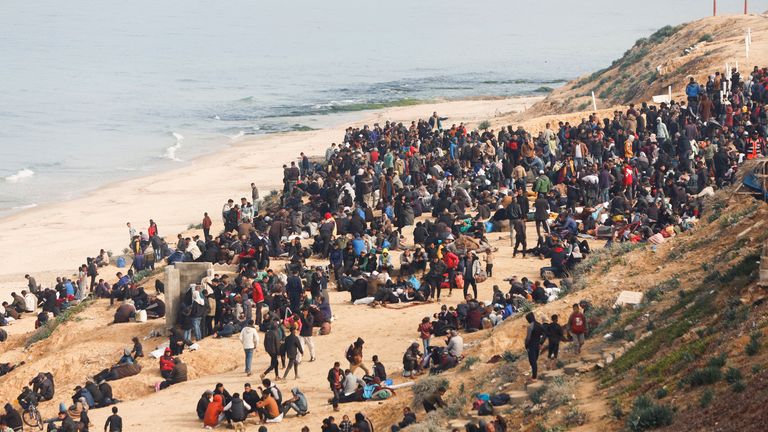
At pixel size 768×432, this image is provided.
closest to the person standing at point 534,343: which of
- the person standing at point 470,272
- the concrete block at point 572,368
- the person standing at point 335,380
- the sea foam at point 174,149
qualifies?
the concrete block at point 572,368

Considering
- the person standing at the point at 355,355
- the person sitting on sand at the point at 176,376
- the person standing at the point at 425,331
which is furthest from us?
the person sitting on sand at the point at 176,376

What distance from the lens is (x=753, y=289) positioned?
1513cm

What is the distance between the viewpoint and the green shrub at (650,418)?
12797 millimetres

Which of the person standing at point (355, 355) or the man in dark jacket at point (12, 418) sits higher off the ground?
the person standing at point (355, 355)

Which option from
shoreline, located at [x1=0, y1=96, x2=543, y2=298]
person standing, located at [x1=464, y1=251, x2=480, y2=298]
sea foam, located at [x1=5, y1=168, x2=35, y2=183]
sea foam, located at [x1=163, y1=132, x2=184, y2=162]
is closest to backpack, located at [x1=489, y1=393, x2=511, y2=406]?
person standing, located at [x1=464, y1=251, x2=480, y2=298]

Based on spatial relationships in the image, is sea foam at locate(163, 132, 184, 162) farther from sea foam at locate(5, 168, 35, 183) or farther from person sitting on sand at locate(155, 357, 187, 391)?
person sitting on sand at locate(155, 357, 187, 391)

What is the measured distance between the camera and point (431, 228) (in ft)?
87.1

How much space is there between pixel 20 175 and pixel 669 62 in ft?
96.5

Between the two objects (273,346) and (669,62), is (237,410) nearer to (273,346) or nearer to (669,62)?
(273,346)

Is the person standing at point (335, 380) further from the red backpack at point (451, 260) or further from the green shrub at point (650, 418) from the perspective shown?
the green shrub at point (650, 418)

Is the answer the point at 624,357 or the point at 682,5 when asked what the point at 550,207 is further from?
the point at 682,5

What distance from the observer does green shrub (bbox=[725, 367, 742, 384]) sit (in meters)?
12.9

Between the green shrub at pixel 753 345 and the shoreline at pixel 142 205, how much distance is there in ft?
78.0

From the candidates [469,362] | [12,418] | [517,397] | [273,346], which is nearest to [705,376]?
[517,397]
